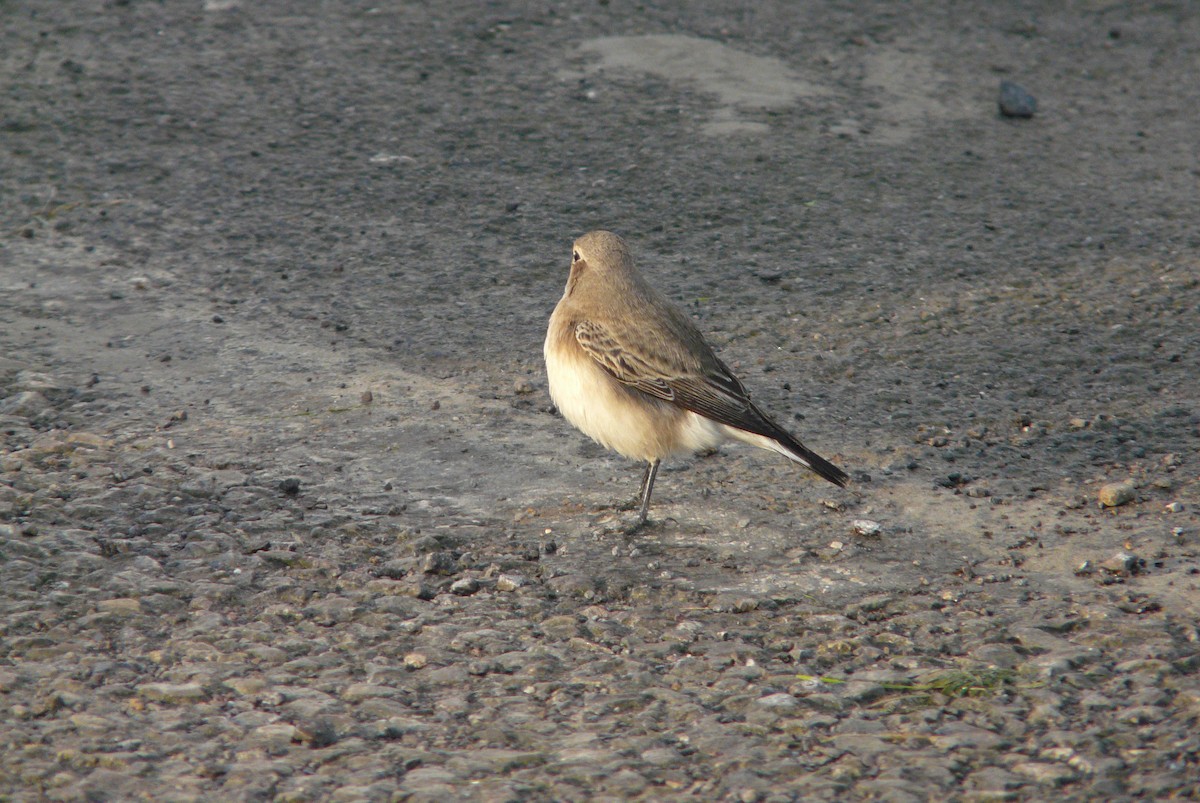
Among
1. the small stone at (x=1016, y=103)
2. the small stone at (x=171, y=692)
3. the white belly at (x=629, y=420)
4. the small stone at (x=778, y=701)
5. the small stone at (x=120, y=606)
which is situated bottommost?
the small stone at (x=120, y=606)

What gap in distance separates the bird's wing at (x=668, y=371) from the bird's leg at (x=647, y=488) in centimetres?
29

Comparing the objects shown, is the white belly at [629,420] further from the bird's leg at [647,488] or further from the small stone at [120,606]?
the small stone at [120,606]

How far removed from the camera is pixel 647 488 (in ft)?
17.4

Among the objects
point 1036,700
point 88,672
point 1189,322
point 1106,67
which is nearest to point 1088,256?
point 1189,322

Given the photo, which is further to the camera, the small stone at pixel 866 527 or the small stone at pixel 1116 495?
the small stone at pixel 1116 495

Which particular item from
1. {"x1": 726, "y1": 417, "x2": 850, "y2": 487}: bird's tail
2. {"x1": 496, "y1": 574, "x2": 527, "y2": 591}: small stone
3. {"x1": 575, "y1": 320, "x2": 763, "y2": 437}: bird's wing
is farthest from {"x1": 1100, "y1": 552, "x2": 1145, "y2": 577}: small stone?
{"x1": 496, "y1": 574, "x2": 527, "y2": 591}: small stone

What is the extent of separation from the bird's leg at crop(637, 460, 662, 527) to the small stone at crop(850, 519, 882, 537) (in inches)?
33.2

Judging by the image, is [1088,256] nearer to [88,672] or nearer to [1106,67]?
[1106,67]

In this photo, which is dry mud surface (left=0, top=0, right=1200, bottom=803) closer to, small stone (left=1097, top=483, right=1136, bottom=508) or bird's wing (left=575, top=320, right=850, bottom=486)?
small stone (left=1097, top=483, right=1136, bottom=508)

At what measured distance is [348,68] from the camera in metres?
9.55

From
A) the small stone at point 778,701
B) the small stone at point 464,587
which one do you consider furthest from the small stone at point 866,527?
the small stone at point 464,587

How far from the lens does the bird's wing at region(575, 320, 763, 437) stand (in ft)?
17.5

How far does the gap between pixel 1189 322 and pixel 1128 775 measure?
3.95 meters

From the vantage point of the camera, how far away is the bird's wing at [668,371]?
532 centimetres
